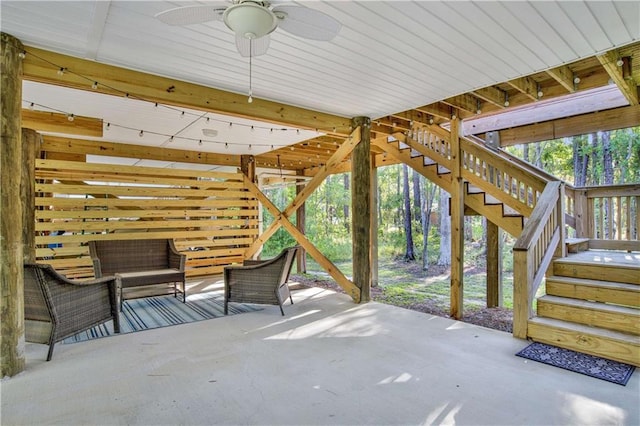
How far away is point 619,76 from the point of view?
368cm

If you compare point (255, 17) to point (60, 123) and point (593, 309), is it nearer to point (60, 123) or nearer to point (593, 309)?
point (593, 309)

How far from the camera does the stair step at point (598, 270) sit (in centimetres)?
351

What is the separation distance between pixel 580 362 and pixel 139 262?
5.67 meters

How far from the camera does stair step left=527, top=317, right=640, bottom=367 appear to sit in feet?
9.32

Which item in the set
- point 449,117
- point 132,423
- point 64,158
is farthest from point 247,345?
point 64,158

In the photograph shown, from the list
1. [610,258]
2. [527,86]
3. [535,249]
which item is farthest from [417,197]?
[535,249]

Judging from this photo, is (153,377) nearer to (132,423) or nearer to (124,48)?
(132,423)

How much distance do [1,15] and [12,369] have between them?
103 inches

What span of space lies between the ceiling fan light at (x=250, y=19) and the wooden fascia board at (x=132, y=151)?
5.59 meters

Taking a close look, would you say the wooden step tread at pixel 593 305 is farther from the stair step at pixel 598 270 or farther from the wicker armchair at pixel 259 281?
the wicker armchair at pixel 259 281

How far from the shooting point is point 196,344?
3.39 metres

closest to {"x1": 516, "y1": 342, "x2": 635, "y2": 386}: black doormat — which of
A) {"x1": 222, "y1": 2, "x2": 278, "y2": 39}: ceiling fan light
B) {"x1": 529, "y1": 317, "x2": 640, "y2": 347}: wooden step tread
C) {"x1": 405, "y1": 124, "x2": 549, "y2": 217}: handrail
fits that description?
{"x1": 529, "y1": 317, "x2": 640, "y2": 347}: wooden step tread

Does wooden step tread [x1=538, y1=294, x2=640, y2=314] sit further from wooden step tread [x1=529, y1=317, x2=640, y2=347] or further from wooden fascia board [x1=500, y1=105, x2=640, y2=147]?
wooden fascia board [x1=500, y1=105, x2=640, y2=147]

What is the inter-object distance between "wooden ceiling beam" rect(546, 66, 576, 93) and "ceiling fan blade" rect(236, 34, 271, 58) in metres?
3.09
